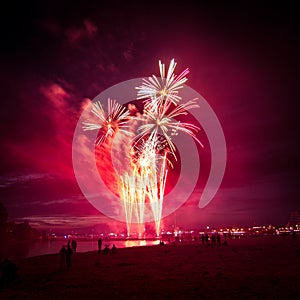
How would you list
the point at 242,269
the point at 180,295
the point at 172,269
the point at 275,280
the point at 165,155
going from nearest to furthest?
the point at 180,295
the point at 275,280
the point at 242,269
the point at 172,269
the point at 165,155

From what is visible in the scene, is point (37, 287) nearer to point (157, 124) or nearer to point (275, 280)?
point (275, 280)

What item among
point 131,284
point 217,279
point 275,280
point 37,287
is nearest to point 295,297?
point 275,280

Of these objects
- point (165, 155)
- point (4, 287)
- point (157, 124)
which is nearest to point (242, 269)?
point (4, 287)

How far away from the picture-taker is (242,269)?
16.7m

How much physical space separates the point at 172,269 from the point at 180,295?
7062 mm

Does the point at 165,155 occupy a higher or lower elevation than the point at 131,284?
higher

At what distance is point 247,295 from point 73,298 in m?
6.10

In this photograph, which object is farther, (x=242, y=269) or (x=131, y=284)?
(x=242, y=269)

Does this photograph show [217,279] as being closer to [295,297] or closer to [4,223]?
[295,297]

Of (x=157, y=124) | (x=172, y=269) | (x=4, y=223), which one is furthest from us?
(x=4, y=223)

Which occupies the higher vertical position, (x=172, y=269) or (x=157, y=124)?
(x=157, y=124)

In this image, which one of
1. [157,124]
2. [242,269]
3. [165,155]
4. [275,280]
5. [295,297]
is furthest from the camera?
[165,155]

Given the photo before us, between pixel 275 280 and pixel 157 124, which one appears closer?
pixel 275 280

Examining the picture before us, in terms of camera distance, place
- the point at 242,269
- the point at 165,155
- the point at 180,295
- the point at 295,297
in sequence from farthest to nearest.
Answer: the point at 165,155 → the point at 242,269 → the point at 180,295 → the point at 295,297
